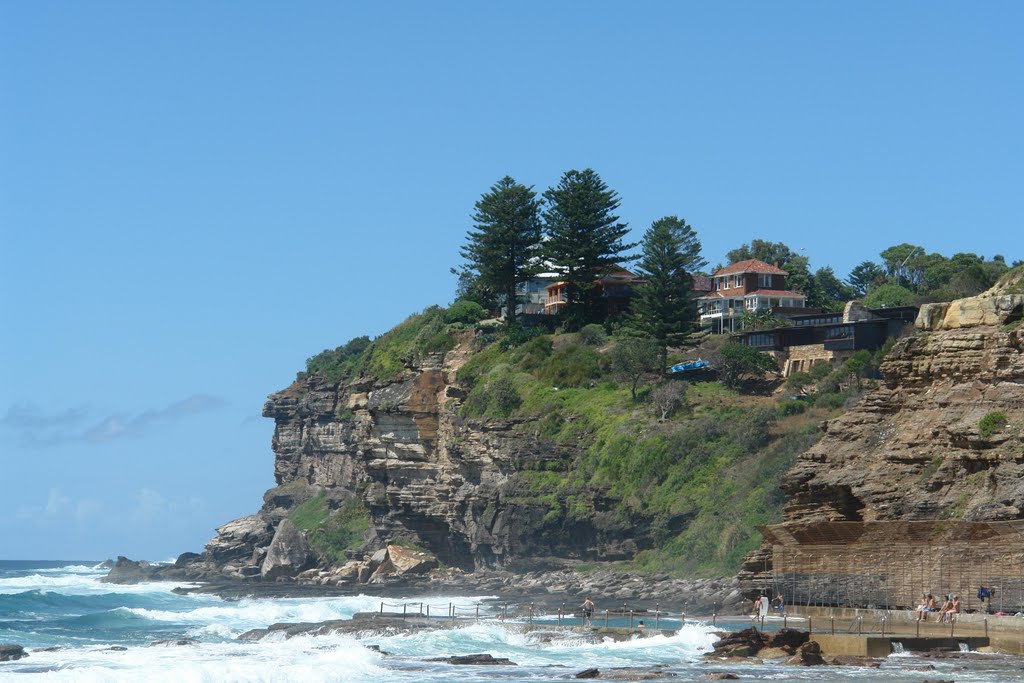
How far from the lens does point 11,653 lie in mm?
40500

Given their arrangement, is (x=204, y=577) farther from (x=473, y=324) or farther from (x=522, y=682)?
(x=522, y=682)

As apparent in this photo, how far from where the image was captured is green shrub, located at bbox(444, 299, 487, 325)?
8712cm

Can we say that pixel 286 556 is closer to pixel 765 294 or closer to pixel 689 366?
pixel 689 366

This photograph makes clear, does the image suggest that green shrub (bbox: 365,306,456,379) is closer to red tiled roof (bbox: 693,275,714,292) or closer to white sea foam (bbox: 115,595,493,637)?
red tiled roof (bbox: 693,275,714,292)

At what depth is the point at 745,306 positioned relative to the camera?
92562mm

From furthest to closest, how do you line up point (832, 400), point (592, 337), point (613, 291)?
point (613, 291) → point (592, 337) → point (832, 400)

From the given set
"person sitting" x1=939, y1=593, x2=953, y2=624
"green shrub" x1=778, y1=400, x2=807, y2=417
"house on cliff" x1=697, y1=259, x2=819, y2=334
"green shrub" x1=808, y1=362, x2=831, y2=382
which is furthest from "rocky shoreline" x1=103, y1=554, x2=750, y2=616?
"house on cliff" x1=697, y1=259, x2=819, y2=334

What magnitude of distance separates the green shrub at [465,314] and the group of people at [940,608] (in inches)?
2084

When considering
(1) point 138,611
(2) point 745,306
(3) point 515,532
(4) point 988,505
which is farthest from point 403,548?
(4) point 988,505

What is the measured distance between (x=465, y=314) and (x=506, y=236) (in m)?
7.07

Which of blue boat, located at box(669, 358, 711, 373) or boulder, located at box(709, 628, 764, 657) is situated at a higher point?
blue boat, located at box(669, 358, 711, 373)

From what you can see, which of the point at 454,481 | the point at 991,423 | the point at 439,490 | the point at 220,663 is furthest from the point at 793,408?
the point at 220,663

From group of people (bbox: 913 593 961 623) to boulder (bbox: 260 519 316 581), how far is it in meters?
50.5

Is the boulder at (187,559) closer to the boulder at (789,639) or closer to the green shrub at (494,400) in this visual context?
the green shrub at (494,400)
